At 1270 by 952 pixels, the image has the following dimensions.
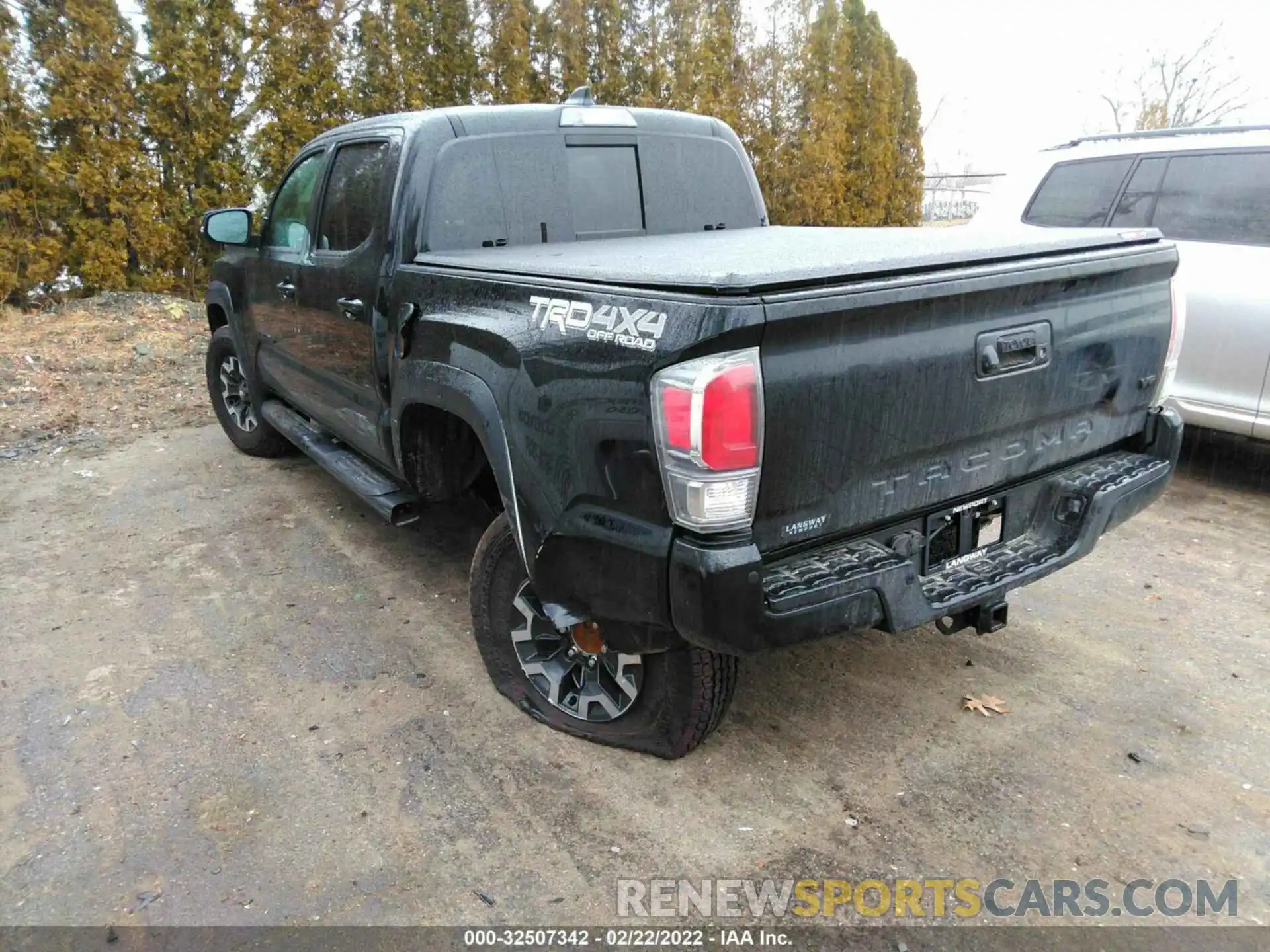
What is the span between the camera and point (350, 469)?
13.8 feet

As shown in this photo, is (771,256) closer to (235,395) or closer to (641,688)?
(641,688)

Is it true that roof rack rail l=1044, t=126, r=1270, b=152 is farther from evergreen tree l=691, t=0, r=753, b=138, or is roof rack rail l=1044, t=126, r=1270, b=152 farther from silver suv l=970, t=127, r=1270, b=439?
evergreen tree l=691, t=0, r=753, b=138

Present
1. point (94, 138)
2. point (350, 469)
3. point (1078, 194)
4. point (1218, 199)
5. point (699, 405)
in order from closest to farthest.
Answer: point (699, 405) < point (350, 469) < point (1218, 199) < point (1078, 194) < point (94, 138)

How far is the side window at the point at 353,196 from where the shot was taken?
3.67 meters

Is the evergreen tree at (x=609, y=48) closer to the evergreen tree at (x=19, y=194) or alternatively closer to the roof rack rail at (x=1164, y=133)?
the evergreen tree at (x=19, y=194)

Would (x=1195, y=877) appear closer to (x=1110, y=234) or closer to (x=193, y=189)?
(x=1110, y=234)

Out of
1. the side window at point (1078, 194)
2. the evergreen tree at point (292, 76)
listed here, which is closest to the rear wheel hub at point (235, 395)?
the evergreen tree at point (292, 76)

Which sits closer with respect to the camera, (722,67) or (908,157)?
(722,67)

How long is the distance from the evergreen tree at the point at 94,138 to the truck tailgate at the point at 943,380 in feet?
29.6

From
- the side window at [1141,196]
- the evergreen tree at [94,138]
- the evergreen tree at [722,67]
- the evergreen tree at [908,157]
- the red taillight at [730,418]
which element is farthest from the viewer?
the evergreen tree at [908,157]

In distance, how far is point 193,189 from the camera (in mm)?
9500

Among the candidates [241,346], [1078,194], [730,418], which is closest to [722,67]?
[1078,194]

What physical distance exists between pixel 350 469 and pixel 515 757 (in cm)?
182

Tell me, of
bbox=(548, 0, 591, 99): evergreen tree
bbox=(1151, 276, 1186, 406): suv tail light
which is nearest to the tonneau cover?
bbox=(1151, 276, 1186, 406): suv tail light
